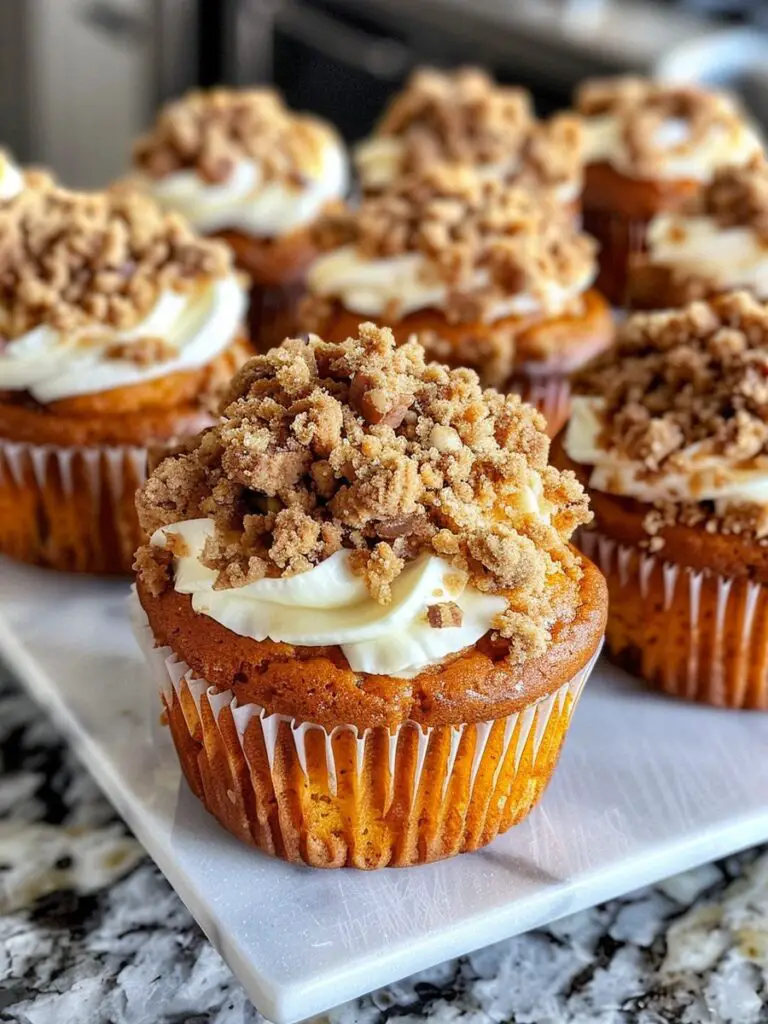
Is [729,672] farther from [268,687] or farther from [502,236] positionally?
[502,236]

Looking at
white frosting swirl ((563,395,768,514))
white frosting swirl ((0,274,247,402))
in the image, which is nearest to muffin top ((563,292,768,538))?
white frosting swirl ((563,395,768,514))

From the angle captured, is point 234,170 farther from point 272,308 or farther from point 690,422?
point 690,422

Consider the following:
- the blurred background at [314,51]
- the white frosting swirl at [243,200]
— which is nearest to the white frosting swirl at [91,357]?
the white frosting swirl at [243,200]

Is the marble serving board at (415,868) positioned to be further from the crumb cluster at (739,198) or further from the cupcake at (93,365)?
the crumb cluster at (739,198)

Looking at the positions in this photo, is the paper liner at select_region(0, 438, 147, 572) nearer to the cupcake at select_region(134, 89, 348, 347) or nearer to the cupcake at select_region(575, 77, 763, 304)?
the cupcake at select_region(134, 89, 348, 347)

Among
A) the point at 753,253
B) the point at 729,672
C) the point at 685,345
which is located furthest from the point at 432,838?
the point at 753,253

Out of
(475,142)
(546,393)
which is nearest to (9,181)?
(546,393)
